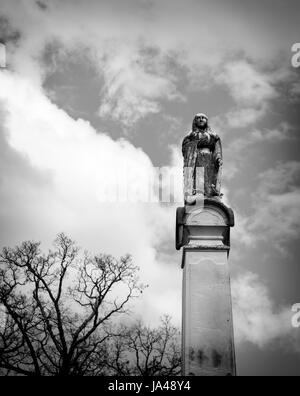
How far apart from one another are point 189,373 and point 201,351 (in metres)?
0.37

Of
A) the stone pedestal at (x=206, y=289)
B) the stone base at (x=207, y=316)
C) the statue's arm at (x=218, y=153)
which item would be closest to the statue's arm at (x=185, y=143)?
the statue's arm at (x=218, y=153)

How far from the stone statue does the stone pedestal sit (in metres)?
0.61

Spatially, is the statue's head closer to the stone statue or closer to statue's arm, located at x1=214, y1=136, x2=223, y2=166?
the stone statue

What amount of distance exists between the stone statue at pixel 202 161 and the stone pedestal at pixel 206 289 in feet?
2.02

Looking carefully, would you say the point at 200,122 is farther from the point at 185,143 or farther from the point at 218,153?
the point at 218,153

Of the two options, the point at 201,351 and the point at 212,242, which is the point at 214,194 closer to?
the point at 212,242

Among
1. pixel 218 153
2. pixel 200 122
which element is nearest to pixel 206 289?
pixel 218 153

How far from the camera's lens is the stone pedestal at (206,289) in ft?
20.4

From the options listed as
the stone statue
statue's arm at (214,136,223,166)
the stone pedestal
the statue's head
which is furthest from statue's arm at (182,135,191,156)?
the stone pedestal

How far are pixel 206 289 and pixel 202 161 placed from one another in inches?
110

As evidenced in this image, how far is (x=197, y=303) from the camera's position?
6.66 m

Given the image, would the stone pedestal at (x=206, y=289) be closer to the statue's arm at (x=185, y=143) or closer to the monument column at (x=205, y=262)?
the monument column at (x=205, y=262)

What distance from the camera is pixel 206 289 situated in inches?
267
